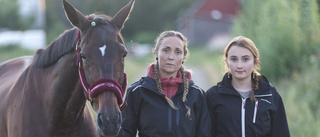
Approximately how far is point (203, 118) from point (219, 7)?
35.8 m

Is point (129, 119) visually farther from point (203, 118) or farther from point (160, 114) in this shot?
point (203, 118)

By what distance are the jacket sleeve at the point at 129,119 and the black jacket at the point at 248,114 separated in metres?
0.75

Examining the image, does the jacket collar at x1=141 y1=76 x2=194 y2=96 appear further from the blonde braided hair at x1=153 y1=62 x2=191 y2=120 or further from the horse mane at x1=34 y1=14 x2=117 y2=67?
the horse mane at x1=34 y1=14 x2=117 y2=67

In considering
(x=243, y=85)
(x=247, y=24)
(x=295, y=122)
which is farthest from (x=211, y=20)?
(x=243, y=85)

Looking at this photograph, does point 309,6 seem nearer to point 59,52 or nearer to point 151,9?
point 59,52

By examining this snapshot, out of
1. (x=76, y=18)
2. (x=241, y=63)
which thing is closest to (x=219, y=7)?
(x=241, y=63)

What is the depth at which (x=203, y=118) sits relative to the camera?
3096mm

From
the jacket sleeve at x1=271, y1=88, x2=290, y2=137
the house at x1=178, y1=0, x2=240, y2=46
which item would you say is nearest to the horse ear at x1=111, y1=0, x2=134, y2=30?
the jacket sleeve at x1=271, y1=88, x2=290, y2=137

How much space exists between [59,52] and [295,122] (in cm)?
436

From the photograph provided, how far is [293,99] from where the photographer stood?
647cm

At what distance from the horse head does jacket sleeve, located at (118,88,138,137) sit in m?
0.37

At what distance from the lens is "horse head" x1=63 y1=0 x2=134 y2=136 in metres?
2.50

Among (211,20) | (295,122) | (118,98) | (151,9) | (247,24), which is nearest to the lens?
(118,98)

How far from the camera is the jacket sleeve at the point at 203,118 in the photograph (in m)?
3.06
